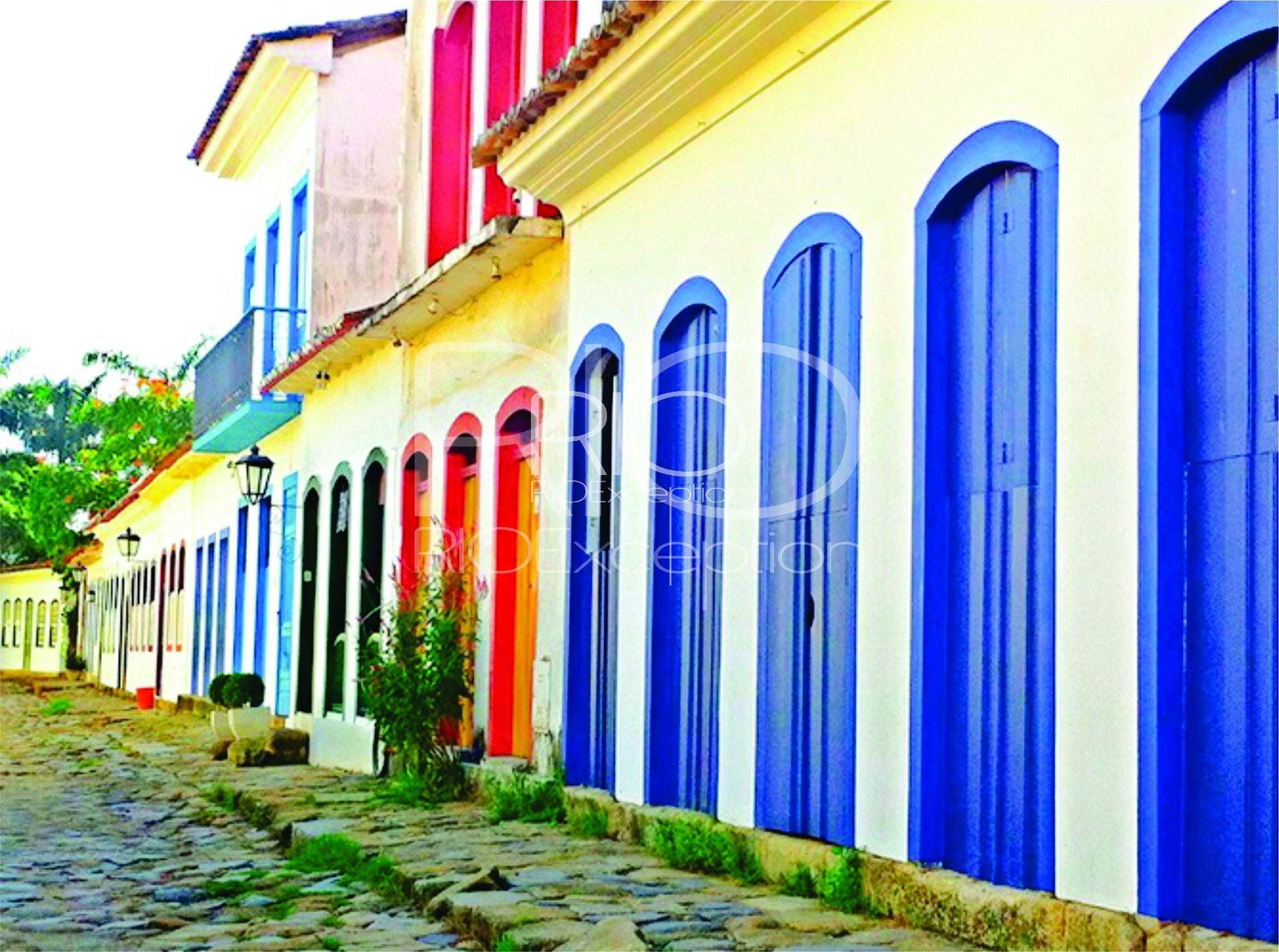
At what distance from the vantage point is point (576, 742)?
33.4ft

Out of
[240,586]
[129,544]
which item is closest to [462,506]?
[240,586]

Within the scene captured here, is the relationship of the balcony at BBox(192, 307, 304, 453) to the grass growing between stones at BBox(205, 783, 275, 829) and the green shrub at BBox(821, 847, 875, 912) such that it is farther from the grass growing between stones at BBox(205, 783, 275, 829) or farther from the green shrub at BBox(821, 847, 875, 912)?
the green shrub at BBox(821, 847, 875, 912)

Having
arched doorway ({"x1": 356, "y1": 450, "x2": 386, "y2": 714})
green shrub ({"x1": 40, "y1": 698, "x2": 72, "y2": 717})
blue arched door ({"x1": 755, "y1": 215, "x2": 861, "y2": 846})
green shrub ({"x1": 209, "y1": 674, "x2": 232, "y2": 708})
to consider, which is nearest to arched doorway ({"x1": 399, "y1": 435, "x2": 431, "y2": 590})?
arched doorway ({"x1": 356, "y1": 450, "x2": 386, "y2": 714})

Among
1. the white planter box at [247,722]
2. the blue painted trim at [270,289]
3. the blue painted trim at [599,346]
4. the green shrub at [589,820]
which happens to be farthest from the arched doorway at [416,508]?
the blue painted trim at [270,289]

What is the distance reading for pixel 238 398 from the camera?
20.3m

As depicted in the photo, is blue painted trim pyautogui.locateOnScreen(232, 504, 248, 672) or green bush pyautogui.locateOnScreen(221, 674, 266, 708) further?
blue painted trim pyautogui.locateOnScreen(232, 504, 248, 672)

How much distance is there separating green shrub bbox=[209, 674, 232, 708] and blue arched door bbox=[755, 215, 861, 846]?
39.3 ft

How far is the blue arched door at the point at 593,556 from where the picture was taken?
9945mm

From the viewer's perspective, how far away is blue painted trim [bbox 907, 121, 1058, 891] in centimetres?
582

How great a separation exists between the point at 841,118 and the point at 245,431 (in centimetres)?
1412

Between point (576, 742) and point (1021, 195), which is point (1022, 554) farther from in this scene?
point (576, 742)

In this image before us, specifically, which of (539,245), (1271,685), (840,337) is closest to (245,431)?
(539,245)

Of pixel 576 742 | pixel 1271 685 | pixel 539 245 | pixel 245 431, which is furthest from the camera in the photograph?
pixel 245 431

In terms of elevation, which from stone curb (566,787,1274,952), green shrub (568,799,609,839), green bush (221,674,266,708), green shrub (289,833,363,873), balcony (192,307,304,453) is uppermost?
balcony (192,307,304,453)
